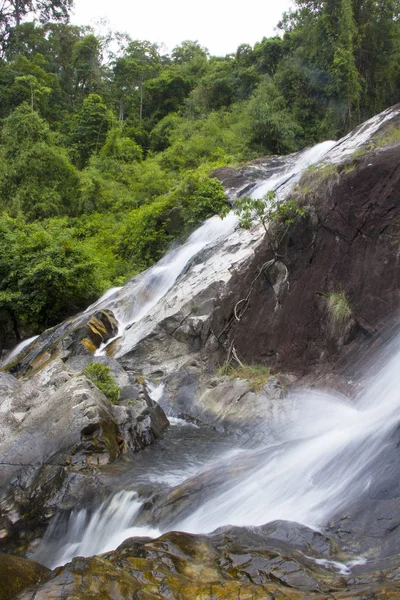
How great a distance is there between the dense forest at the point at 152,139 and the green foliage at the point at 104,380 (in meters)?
7.72

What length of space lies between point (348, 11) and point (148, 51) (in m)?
27.9

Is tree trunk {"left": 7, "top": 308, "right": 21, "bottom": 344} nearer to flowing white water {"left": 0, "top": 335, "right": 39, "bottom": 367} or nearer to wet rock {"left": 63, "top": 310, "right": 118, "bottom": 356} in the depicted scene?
flowing white water {"left": 0, "top": 335, "right": 39, "bottom": 367}

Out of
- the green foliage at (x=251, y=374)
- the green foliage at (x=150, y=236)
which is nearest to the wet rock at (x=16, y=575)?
the green foliage at (x=251, y=374)

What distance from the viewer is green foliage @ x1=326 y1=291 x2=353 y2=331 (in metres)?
9.16

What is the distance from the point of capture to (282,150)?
2538 centimetres

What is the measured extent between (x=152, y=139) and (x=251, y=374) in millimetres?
29210

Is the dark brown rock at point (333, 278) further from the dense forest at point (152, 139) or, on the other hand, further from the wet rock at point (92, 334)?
the dense forest at point (152, 139)

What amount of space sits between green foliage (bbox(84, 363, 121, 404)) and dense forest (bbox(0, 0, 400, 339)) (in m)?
7.72

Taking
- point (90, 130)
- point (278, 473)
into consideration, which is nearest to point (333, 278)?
point (278, 473)

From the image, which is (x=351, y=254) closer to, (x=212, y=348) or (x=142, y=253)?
(x=212, y=348)

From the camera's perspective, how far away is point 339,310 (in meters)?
9.23

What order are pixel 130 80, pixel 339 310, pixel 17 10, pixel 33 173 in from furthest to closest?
pixel 130 80 < pixel 17 10 < pixel 33 173 < pixel 339 310

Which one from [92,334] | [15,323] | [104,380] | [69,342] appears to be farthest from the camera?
[15,323]

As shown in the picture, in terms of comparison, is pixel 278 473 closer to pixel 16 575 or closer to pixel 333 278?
pixel 16 575
